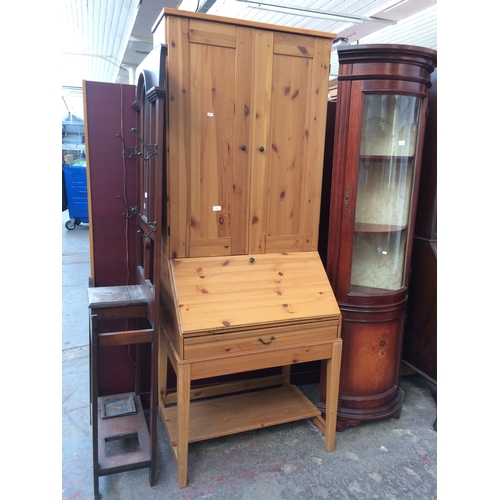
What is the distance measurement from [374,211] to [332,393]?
1.08 m

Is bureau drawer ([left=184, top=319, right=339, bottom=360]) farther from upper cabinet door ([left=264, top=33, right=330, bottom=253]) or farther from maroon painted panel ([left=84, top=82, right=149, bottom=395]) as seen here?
maroon painted panel ([left=84, top=82, right=149, bottom=395])

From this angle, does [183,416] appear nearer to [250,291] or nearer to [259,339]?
[259,339]

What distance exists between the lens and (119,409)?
243 centimetres

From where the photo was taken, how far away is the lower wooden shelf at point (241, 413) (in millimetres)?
2293

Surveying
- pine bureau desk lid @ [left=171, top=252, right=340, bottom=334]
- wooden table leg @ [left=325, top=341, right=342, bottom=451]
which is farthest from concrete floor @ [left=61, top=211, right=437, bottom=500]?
pine bureau desk lid @ [left=171, top=252, right=340, bottom=334]

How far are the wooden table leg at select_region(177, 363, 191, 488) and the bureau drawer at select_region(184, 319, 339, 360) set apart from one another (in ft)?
0.27

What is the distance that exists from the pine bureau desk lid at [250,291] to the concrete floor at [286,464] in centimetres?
78

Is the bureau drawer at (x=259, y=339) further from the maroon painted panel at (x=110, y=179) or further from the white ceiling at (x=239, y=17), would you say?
the white ceiling at (x=239, y=17)

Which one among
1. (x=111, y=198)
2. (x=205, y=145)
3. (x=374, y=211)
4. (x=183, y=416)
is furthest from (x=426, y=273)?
(x=111, y=198)

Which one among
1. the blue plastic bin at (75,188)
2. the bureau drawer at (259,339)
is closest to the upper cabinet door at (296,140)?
the bureau drawer at (259,339)

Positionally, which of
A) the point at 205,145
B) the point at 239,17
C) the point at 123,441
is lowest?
the point at 123,441

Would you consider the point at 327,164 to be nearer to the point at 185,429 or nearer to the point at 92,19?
the point at 185,429

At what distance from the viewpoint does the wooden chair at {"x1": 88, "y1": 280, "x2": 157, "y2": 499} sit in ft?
6.30

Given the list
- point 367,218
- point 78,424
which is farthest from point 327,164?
point 78,424
